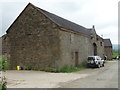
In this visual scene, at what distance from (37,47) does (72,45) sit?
16.5 feet

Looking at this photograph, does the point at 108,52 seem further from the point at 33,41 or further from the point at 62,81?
the point at 62,81

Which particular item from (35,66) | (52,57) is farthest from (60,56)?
(35,66)

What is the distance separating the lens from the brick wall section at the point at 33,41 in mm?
19438

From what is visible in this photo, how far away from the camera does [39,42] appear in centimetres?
2031

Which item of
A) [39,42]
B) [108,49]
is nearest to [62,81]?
[39,42]

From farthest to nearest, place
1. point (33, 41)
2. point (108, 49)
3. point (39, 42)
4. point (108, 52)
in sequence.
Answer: point (108, 49), point (108, 52), point (33, 41), point (39, 42)

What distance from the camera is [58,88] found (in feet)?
33.5

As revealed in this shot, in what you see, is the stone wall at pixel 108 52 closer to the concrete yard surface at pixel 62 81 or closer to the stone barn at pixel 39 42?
the stone barn at pixel 39 42

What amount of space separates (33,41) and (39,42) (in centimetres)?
92

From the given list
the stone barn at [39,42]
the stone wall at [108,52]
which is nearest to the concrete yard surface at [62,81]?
the stone barn at [39,42]

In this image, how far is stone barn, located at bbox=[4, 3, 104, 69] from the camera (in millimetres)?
19359

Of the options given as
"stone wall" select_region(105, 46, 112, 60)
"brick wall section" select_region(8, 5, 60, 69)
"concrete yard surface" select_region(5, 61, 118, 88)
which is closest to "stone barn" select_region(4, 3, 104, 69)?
"brick wall section" select_region(8, 5, 60, 69)

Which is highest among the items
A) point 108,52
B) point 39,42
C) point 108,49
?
point 39,42

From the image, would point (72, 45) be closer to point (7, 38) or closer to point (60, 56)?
point (60, 56)
